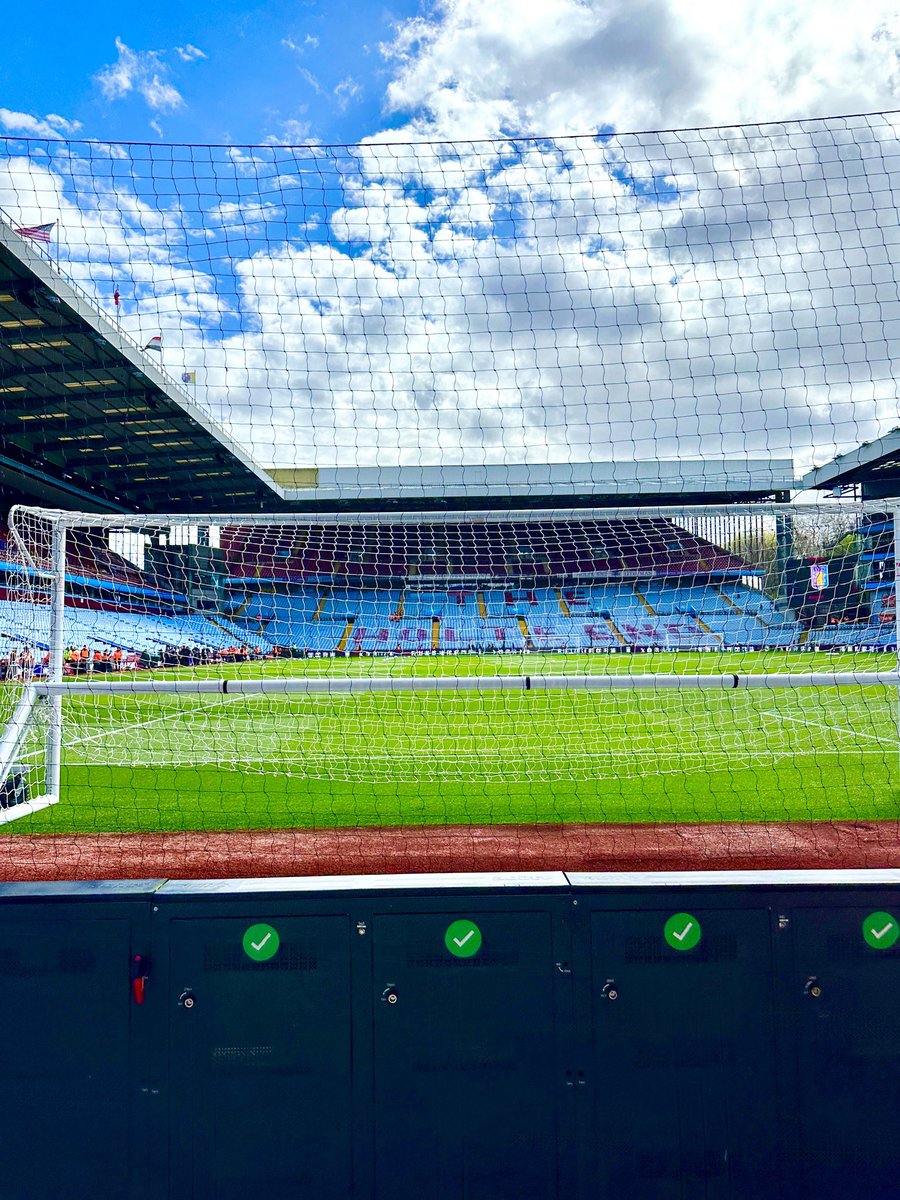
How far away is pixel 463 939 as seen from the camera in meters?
2.17

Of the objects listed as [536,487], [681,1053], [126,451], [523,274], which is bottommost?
[681,1053]

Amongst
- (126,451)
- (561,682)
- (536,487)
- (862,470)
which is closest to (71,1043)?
(561,682)

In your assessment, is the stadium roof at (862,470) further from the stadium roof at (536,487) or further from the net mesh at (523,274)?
the net mesh at (523,274)

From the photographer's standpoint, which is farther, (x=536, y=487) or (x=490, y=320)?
(x=536, y=487)

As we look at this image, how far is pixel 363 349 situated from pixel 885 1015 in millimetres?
4101

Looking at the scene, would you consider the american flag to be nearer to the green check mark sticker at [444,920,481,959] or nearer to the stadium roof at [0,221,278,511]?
the stadium roof at [0,221,278,511]

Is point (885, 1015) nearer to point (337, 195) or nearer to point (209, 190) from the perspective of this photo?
point (337, 195)

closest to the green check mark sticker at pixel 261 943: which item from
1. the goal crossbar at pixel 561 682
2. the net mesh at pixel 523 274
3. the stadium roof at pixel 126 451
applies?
the goal crossbar at pixel 561 682

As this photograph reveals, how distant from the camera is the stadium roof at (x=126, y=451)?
1274cm

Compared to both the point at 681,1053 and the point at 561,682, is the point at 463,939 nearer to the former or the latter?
the point at 681,1053

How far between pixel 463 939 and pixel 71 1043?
1.19 meters

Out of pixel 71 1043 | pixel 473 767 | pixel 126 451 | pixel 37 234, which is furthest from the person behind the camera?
pixel 126 451

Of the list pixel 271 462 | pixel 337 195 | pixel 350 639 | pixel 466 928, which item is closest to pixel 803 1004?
pixel 466 928

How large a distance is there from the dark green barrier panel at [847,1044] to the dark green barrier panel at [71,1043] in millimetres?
1957
